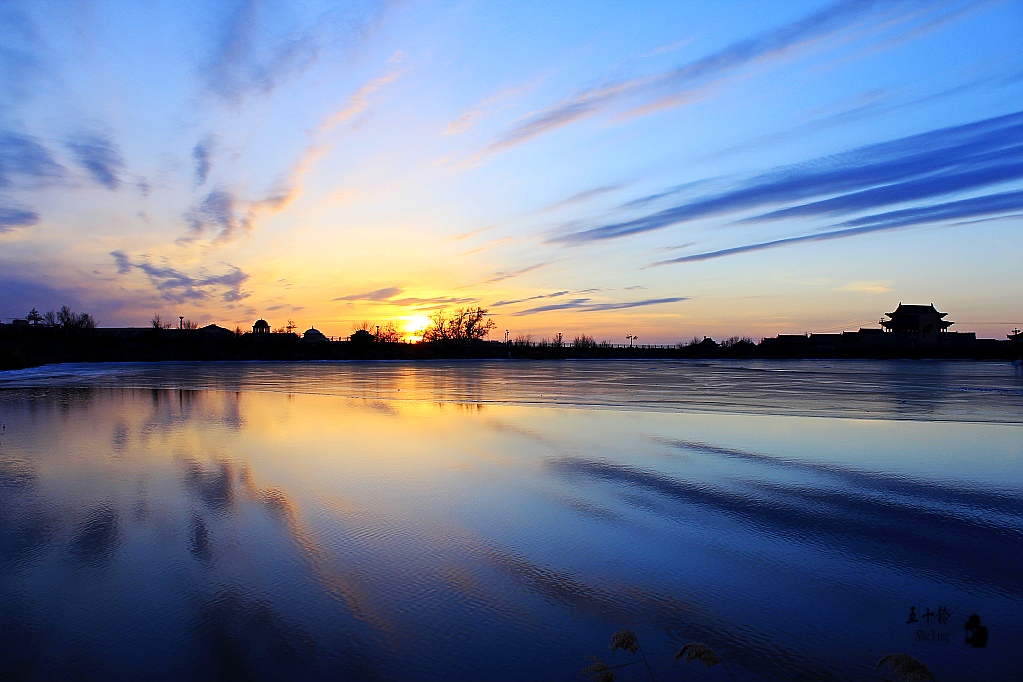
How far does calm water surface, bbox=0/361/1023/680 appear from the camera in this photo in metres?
4.01

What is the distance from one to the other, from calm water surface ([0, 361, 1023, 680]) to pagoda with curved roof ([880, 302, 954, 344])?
12362cm

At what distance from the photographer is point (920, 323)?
117 metres

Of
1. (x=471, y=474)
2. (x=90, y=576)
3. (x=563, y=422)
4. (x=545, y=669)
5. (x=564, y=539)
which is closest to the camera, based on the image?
(x=545, y=669)

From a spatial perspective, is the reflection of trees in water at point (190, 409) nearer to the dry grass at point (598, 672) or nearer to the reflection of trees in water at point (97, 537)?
the reflection of trees in water at point (97, 537)

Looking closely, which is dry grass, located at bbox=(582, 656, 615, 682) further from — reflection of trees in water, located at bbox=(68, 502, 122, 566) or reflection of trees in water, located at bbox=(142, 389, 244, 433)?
reflection of trees in water, located at bbox=(142, 389, 244, 433)

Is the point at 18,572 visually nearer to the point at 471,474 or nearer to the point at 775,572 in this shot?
the point at 471,474

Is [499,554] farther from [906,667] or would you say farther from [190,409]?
[190,409]

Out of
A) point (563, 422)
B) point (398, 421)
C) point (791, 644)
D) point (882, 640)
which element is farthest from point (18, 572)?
point (563, 422)

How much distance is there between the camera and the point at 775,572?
17.7 feet

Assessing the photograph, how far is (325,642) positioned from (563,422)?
37.4ft

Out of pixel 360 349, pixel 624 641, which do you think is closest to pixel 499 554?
pixel 624 641

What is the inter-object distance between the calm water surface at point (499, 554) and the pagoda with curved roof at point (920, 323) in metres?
124

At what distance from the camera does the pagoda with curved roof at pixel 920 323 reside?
116625mm

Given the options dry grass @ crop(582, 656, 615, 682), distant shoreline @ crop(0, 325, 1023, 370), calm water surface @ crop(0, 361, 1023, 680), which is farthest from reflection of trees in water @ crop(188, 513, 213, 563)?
distant shoreline @ crop(0, 325, 1023, 370)
